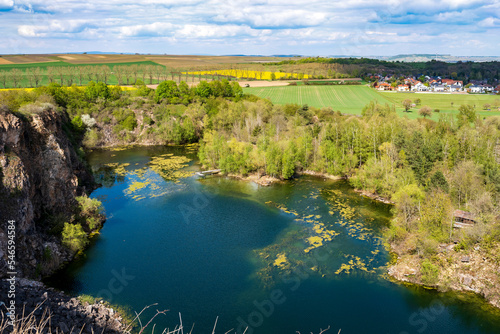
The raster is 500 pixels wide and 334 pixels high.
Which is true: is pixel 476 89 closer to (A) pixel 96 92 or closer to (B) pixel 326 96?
(B) pixel 326 96

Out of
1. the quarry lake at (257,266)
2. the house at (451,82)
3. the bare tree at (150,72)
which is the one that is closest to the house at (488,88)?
the house at (451,82)

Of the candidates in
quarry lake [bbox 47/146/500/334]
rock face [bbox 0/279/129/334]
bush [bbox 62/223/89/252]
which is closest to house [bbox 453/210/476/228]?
quarry lake [bbox 47/146/500/334]

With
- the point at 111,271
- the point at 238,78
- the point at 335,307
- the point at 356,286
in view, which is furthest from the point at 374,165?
the point at 238,78

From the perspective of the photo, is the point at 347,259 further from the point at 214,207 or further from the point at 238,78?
the point at 238,78

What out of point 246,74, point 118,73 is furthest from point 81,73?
point 246,74

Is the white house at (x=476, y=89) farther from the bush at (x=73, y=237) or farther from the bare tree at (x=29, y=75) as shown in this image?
the bare tree at (x=29, y=75)

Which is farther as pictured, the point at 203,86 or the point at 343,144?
the point at 203,86

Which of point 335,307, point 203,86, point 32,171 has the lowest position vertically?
point 335,307
